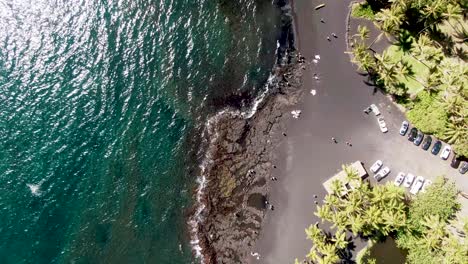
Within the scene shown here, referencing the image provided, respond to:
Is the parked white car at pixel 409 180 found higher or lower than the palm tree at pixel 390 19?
lower

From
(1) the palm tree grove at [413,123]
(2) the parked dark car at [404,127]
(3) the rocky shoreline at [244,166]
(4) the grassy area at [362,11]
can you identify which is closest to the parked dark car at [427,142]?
(1) the palm tree grove at [413,123]

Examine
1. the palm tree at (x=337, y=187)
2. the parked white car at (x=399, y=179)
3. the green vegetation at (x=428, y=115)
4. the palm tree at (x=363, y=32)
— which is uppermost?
the palm tree at (x=363, y=32)

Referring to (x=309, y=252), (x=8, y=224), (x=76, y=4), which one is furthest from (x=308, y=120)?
(x=8, y=224)

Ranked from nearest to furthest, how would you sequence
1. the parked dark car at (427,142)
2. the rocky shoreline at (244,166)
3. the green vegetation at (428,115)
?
the green vegetation at (428,115) < the parked dark car at (427,142) < the rocky shoreline at (244,166)

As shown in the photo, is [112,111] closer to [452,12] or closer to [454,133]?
[454,133]

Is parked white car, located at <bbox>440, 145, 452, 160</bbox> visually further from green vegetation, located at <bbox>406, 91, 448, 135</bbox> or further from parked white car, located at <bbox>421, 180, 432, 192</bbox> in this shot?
parked white car, located at <bbox>421, 180, 432, 192</bbox>

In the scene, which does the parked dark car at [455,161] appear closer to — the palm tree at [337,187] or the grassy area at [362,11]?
the palm tree at [337,187]

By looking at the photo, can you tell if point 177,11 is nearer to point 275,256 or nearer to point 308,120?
point 308,120

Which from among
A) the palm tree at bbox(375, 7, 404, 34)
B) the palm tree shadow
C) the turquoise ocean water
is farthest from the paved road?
the turquoise ocean water
